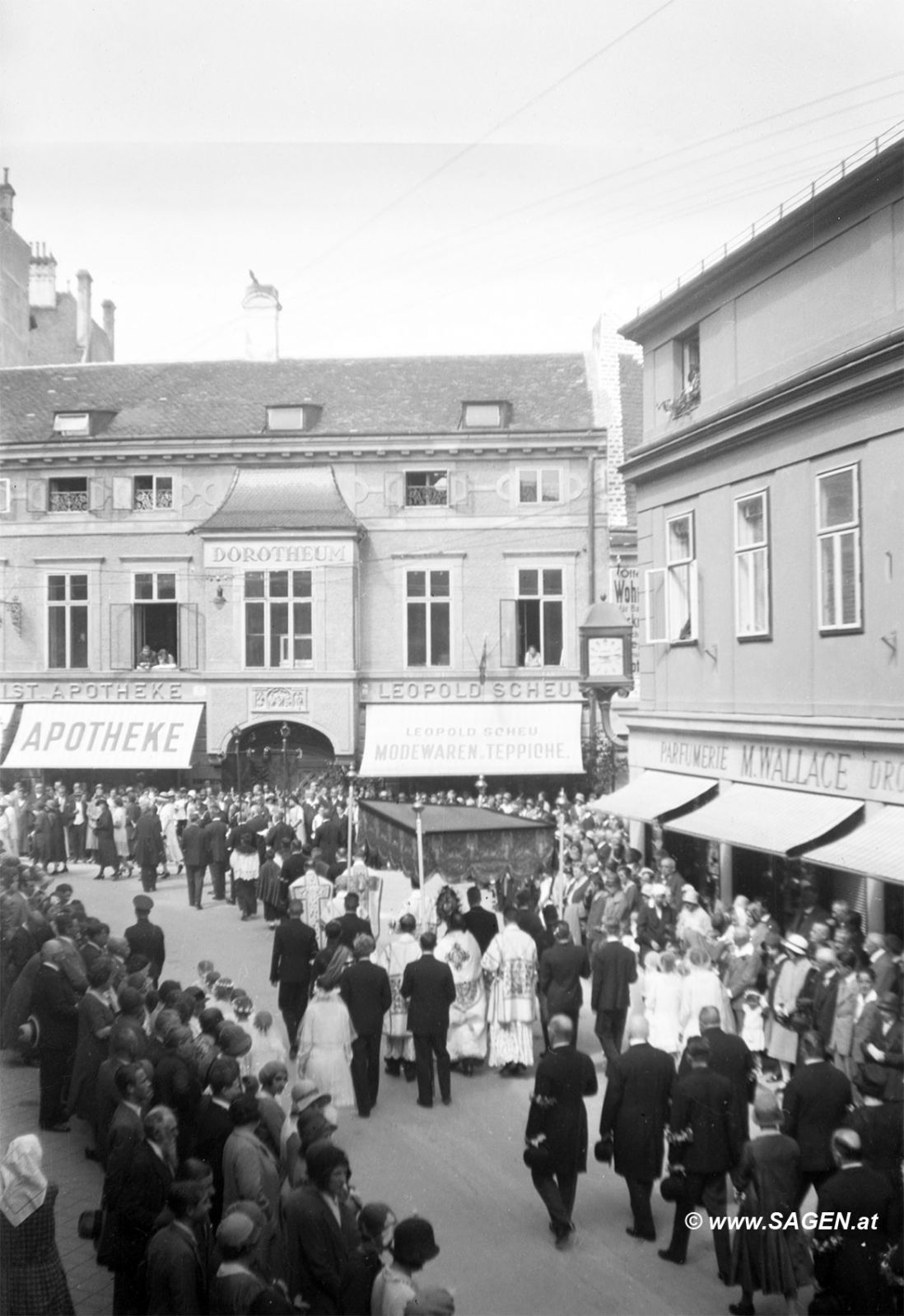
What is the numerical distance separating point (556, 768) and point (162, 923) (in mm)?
5474

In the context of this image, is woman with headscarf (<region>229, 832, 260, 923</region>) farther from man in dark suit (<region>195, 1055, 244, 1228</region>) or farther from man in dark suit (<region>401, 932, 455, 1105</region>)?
man in dark suit (<region>195, 1055, 244, 1228</region>)

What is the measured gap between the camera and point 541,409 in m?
17.2

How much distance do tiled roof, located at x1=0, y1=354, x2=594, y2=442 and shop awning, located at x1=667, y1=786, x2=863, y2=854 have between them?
19.3ft

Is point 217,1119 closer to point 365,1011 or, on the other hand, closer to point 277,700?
point 365,1011

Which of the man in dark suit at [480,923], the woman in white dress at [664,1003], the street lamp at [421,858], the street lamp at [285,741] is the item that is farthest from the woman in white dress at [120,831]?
the woman in white dress at [664,1003]

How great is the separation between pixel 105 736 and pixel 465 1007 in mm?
7555

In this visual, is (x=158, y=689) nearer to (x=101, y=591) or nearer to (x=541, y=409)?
(x=101, y=591)

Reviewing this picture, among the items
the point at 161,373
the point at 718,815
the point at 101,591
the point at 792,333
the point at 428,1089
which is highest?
the point at 161,373

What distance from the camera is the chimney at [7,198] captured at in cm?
784

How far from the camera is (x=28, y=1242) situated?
219 inches

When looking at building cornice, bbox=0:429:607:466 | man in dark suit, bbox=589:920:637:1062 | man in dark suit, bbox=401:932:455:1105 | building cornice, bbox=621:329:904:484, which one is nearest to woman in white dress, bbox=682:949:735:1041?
man in dark suit, bbox=589:920:637:1062

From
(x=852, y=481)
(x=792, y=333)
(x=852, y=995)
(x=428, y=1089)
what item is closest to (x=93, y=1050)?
(x=428, y=1089)

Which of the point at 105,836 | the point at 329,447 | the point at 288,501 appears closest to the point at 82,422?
the point at 288,501

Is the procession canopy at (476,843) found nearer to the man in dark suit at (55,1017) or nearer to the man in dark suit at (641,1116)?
the man in dark suit at (55,1017)
